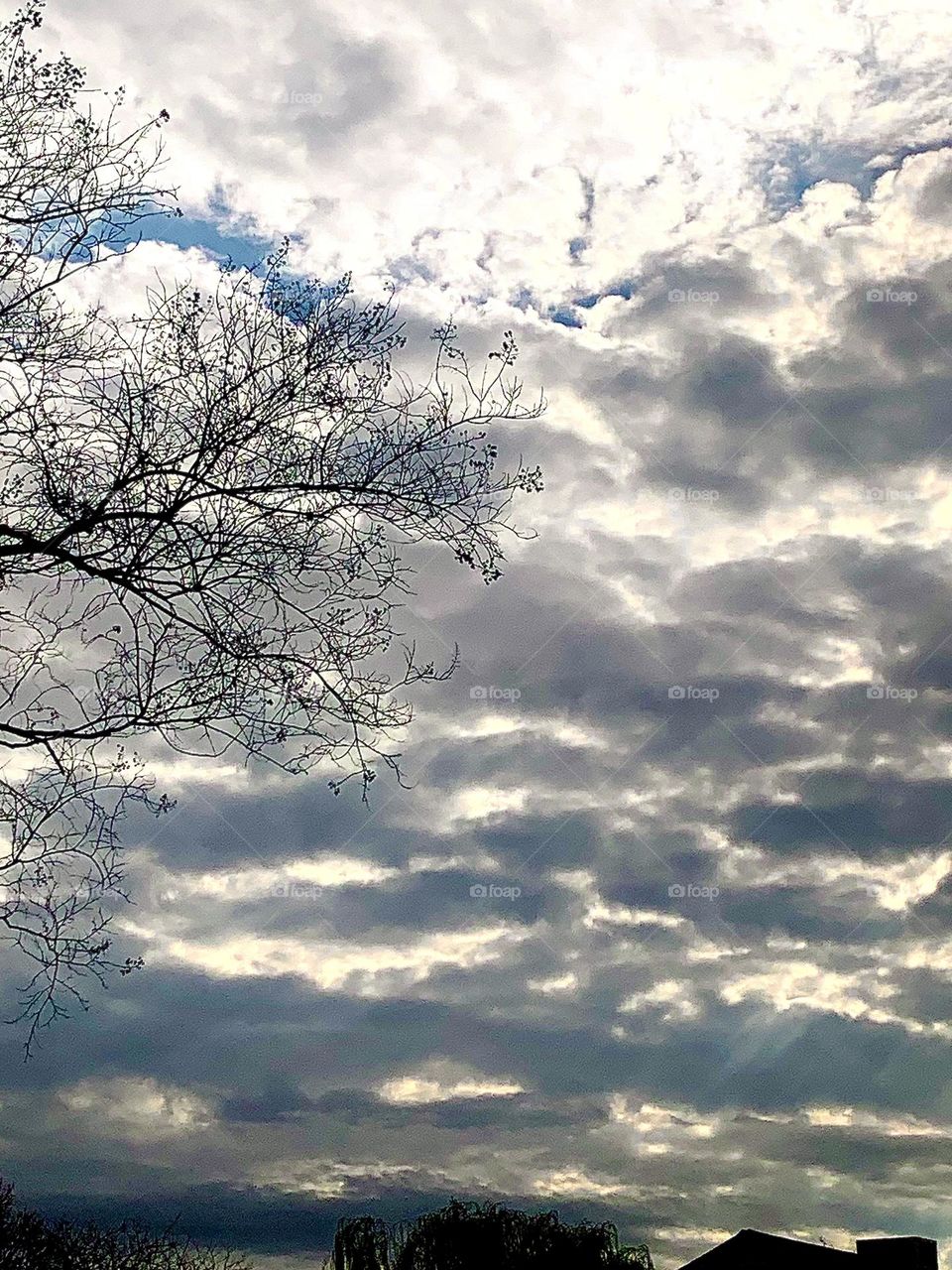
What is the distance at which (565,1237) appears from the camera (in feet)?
133

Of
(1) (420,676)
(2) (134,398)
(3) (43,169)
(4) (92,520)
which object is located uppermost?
(3) (43,169)

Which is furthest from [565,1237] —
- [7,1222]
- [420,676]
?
[420,676]

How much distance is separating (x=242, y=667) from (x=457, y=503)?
4.61ft

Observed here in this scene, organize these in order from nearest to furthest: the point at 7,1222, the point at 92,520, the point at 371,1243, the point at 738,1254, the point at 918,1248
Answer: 1. the point at 92,520
2. the point at 7,1222
3. the point at 918,1248
4. the point at 738,1254
5. the point at 371,1243

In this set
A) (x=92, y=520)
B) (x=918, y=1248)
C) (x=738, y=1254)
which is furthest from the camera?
(x=738, y=1254)

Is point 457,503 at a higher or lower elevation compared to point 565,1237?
higher

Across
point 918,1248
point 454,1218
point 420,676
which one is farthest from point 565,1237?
point 420,676

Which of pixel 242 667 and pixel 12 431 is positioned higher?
pixel 12 431

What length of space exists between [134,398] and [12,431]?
63 cm

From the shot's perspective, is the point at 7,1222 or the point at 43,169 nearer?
the point at 43,169

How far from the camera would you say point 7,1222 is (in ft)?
54.0

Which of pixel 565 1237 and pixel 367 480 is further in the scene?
pixel 565 1237

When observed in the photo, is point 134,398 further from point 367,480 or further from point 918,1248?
point 918,1248

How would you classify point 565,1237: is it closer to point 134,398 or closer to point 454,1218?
point 454,1218
